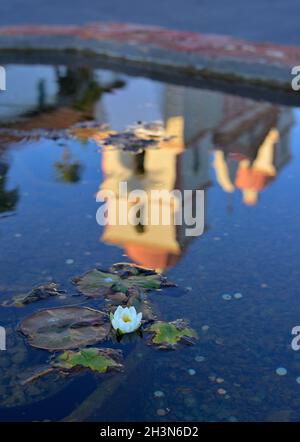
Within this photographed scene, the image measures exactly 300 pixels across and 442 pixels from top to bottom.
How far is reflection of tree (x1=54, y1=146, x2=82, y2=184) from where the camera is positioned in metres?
4.06

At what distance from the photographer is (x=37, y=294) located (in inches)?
111

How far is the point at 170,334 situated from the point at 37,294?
60 cm

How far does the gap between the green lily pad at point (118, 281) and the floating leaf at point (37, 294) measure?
0.10m

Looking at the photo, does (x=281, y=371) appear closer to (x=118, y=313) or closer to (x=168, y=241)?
(x=118, y=313)

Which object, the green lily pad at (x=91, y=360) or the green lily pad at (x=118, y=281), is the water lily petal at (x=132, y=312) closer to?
the green lily pad at (x=91, y=360)

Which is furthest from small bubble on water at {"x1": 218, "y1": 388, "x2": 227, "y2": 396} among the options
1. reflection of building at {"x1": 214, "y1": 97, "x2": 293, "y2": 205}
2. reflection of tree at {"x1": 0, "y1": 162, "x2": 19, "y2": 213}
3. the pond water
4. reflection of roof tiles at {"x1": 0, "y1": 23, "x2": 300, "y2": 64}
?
reflection of roof tiles at {"x1": 0, "y1": 23, "x2": 300, "y2": 64}

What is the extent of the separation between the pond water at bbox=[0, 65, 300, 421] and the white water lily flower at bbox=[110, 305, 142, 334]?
0.07m

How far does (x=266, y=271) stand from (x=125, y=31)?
4.20 metres

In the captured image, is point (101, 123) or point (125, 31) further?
point (125, 31)

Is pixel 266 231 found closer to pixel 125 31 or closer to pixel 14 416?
pixel 14 416

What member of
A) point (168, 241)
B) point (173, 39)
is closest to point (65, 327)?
point (168, 241)

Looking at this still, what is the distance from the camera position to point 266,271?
3100 mm
